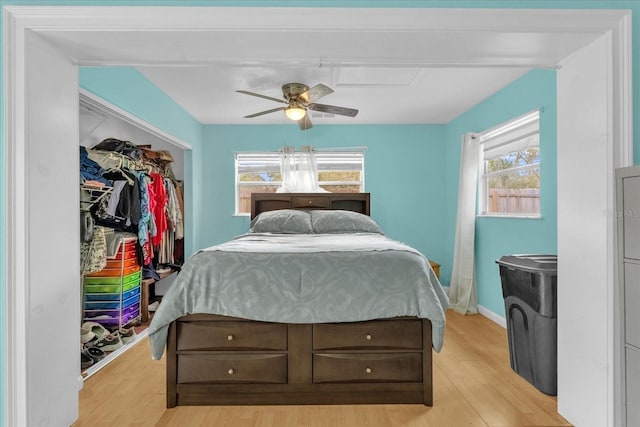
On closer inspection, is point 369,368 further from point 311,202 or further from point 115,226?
point 311,202

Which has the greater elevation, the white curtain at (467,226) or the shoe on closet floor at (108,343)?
the white curtain at (467,226)

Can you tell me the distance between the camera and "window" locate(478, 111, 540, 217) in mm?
3443

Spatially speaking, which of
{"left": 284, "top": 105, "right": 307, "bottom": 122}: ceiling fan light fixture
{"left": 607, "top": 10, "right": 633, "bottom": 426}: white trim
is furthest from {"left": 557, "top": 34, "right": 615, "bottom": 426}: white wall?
{"left": 284, "top": 105, "right": 307, "bottom": 122}: ceiling fan light fixture

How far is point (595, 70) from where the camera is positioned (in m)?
1.76

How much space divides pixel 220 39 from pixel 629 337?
7.03ft

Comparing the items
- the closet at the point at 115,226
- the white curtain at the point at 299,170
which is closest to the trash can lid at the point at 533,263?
the white curtain at the point at 299,170

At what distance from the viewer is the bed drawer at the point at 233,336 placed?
2176 millimetres

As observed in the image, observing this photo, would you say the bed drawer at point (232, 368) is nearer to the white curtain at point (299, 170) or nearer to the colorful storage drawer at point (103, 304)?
the colorful storage drawer at point (103, 304)

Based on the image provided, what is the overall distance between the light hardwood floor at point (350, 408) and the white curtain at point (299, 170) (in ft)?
9.16

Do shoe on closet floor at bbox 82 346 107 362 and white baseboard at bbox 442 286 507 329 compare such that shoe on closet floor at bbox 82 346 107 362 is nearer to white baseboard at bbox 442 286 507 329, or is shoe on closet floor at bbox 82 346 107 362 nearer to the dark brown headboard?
the dark brown headboard

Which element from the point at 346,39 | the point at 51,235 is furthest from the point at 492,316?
the point at 51,235

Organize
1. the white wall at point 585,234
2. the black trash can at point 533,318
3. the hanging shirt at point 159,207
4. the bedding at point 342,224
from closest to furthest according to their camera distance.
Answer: the white wall at point 585,234 → the black trash can at point 533,318 → the hanging shirt at point 159,207 → the bedding at point 342,224

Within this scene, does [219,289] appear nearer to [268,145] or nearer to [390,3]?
[390,3]

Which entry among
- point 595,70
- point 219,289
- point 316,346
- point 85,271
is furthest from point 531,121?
point 85,271
